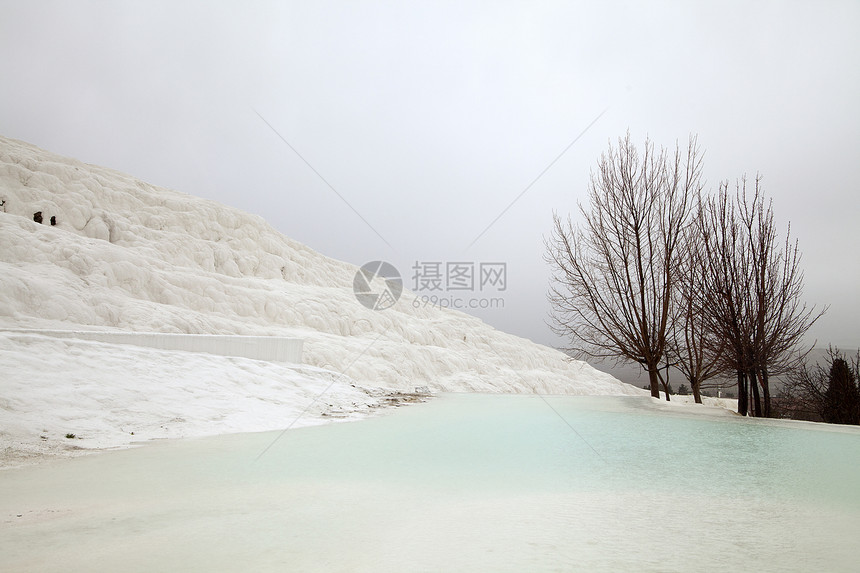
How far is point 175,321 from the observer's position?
16.4 meters

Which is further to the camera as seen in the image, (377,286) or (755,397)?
(377,286)

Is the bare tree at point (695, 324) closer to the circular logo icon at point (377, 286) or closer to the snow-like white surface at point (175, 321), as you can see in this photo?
the snow-like white surface at point (175, 321)

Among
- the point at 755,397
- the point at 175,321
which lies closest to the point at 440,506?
the point at 755,397

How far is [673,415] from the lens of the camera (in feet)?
30.9

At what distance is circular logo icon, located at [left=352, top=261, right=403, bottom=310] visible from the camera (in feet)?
113

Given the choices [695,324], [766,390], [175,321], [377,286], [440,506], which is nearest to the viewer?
[440,506]

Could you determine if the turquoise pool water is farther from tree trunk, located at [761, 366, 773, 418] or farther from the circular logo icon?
the circular logo icon

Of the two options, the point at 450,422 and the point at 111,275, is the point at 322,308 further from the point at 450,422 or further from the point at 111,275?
the point at 450,422

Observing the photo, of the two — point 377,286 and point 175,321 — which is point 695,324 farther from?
point 377,286

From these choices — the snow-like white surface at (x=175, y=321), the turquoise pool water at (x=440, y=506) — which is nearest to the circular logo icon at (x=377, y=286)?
the snow-like white surface at (x=175, y=321)

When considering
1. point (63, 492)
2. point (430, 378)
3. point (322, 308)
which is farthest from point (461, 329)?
point (63, 492)

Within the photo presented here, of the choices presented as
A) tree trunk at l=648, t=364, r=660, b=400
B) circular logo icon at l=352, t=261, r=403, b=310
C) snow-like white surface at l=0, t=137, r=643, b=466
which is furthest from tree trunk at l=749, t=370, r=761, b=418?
circular logo icon at l=352, t=261, r=403, b=310

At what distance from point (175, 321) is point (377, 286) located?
25234 mm

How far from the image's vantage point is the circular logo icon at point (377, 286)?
3432 cm
